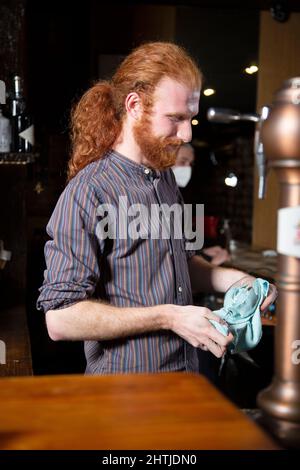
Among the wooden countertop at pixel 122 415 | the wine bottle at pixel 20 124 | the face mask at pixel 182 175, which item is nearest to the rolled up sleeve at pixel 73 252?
the wooden countertop at pixel 122 415

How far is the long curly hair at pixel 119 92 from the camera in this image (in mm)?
1643

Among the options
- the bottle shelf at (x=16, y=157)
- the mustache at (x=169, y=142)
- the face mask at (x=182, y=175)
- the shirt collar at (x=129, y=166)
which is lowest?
the face mask at (x=182, y=175)

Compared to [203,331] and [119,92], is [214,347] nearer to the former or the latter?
[203,331]

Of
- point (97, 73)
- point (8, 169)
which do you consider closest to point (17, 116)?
point (8, 169)

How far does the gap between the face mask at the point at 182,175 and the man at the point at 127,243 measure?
2.12 meters

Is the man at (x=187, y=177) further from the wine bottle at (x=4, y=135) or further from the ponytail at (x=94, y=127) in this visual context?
the ponytail at (x=94, y=127)

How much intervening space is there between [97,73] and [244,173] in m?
1.88

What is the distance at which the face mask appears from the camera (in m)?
3.92

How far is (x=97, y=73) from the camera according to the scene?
6.94 metres

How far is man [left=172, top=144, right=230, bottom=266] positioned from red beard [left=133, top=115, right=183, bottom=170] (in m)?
2.06

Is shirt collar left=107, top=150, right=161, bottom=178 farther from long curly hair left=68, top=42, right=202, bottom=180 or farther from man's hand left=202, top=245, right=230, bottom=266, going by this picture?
man's hand left=202, top=245, right=230, bottom=266

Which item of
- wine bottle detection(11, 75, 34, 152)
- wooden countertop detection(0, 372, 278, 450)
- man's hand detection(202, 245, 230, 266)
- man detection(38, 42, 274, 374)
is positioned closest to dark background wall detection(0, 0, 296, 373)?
man's hand detection(202, 245, 230, 266)

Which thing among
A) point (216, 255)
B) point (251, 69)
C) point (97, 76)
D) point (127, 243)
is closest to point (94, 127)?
point (127, 243)

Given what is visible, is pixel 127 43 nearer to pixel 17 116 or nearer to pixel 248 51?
pixel 248 51
